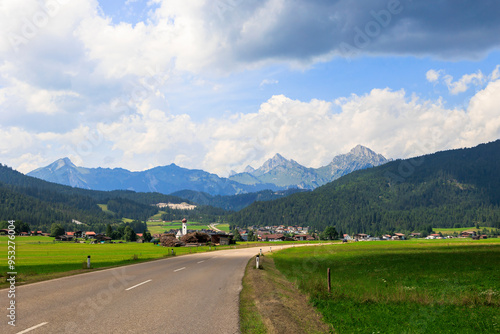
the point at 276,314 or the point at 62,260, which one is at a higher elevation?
the point at 276,314

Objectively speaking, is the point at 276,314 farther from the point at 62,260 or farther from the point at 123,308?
the point at 62,260

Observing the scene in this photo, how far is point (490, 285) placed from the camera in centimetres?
2281

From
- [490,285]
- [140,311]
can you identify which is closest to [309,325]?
[140,311]

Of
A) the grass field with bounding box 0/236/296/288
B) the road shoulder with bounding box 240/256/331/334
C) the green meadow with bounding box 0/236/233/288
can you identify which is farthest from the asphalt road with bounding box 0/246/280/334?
the grass field with bounding box 0/236/296/288

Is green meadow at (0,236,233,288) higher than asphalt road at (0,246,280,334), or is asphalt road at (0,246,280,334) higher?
asphalt road at (0,246,280,334)

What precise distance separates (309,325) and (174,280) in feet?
40.1

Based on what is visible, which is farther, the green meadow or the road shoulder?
the green meadow

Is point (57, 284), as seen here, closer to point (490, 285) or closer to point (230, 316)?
point (230, 316)

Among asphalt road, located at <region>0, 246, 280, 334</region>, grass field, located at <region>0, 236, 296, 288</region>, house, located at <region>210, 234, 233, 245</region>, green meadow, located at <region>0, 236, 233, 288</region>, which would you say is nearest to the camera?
asphalt road, located at <region>0, 246, 280, 334</region>

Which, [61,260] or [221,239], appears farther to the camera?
[221,239]

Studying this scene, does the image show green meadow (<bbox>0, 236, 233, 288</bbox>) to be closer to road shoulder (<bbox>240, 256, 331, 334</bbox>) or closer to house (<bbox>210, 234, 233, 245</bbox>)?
road shoulder (<bbox>240, 256, 331, 334</bbox>)

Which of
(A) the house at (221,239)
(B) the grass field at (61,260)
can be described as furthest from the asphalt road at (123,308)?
(A) the house at (221,239)

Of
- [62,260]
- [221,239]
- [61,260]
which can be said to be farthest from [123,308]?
[221,239]

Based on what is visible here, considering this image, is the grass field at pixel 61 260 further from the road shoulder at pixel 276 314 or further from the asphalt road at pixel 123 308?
the road shoulder at pixel 276 314
